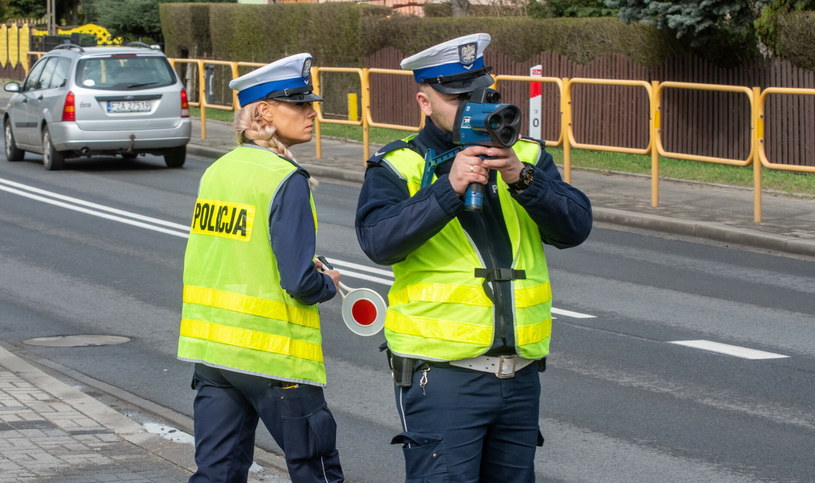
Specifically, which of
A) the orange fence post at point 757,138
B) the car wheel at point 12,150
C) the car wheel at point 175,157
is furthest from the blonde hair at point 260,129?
the car wheel at point 12,150

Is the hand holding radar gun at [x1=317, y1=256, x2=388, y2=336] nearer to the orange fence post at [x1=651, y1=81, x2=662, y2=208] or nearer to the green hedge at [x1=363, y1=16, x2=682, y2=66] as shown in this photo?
the orange fence post at [x1=651, y1=81, x2=662, y2=208]

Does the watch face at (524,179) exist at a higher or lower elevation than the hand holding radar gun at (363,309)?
higher

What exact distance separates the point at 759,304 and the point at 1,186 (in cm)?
1078

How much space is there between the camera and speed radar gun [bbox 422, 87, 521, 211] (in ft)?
11.3

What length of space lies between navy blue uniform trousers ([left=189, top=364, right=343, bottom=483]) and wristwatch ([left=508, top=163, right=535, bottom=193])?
113 centimetres

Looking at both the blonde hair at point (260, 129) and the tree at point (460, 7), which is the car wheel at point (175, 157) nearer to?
the tree at point (460, 7)

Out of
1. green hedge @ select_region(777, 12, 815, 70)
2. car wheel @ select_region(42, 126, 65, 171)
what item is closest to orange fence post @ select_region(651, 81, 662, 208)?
green hedge @ select_region(777, 12, 815, 70)

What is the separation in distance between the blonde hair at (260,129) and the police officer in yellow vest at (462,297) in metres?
0.67

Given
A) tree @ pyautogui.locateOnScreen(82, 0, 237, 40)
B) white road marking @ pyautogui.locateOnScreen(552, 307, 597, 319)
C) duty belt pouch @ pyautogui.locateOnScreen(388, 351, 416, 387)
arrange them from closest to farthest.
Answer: duty belt pouch @ pyautogui.locateOnScreen(388, 351, 416, 387)
white road marking @ pyautogui.locateOnScreen(552, 307, 597, 319)
tree @ pyautogui.locateOnScreen(82, 0, 237, 40)

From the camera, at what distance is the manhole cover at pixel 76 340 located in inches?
354

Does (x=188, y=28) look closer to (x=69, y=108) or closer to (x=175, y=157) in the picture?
(x=175, y=157)

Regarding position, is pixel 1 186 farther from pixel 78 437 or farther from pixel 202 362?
pixel 202 362

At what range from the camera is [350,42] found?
27906 millimetres

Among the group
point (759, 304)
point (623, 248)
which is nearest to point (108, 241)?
point (623, 248)
